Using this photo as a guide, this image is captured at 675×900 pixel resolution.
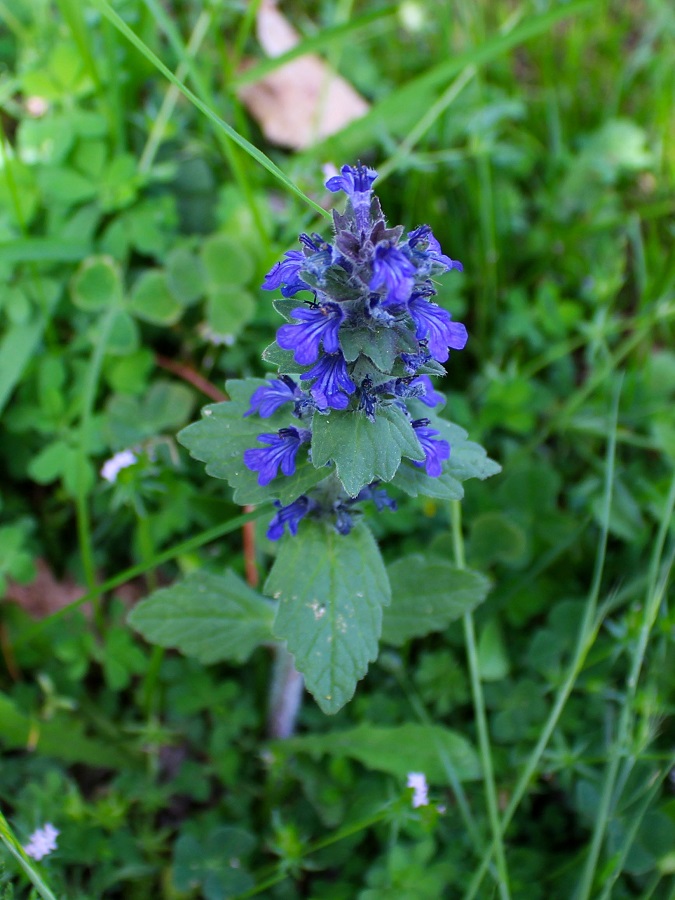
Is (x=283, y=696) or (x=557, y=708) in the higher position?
(x=283, y=696)

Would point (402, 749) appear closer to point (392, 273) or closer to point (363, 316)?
point (363, 316)

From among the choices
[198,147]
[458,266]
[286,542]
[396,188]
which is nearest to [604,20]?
[396,188]

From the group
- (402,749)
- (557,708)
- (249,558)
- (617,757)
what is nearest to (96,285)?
(249,558)

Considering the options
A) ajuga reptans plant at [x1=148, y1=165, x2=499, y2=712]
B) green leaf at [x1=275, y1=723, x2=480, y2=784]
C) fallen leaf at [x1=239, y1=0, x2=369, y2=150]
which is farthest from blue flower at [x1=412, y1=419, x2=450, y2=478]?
fallen leaf at [x1=239, y1=0, x2=369, y2=150]

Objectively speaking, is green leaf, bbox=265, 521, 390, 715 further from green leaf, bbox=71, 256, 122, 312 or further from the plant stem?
green leaf, bbox=71, 256, 122, 312

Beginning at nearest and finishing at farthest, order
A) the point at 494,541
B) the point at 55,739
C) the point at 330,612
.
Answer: the point at 330,612 < the point at 55,739 < the point at 494,541
